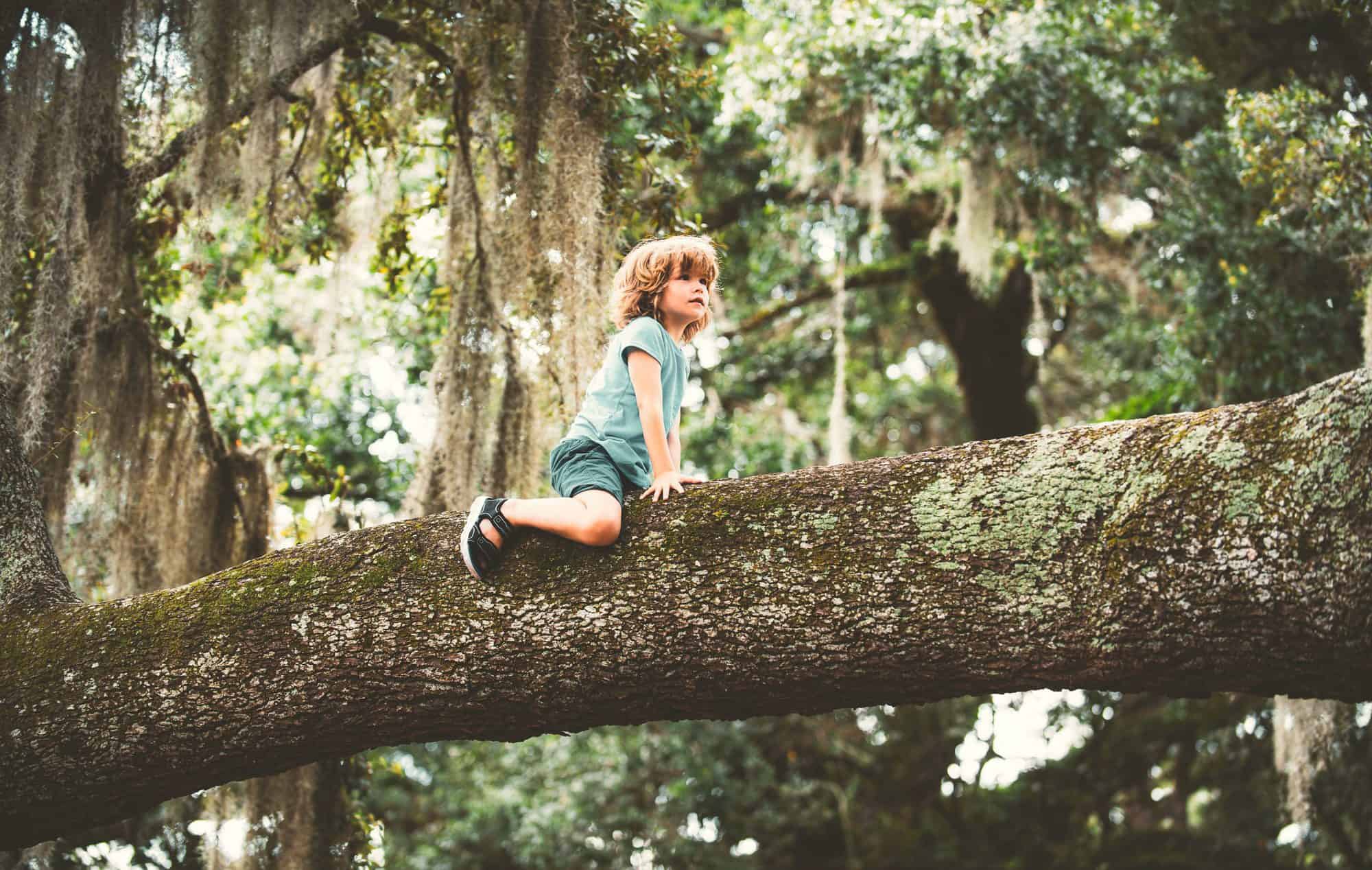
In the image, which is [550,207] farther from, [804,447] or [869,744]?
[869,744]

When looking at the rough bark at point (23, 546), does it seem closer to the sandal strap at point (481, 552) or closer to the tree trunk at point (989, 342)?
the sandal strap at point (481, 552)

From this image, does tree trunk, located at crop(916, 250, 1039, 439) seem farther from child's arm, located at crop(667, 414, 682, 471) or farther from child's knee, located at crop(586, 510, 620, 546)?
child's knee, located at crop(586, 510, 620, 546)

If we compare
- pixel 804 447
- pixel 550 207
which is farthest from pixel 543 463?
pixel 804 447

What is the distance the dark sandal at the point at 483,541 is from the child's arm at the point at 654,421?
347 millimetres

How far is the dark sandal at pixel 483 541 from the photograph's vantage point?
98.6 inches

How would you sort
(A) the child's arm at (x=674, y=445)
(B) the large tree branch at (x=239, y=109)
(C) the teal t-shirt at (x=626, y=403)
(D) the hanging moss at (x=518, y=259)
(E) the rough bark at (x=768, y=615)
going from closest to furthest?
(E) the rough bark at (x=768, y=615) < (C) the teal t-shirt at (x=626, y=403) < (A) the child's arm at (x=674, y=445) < (D) the hanging moss at (x=518, y=259) < (B) the large tree branch at (x=239, y=109)

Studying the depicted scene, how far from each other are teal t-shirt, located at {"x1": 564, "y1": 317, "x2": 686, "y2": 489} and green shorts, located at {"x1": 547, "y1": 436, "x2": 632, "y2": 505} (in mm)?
27

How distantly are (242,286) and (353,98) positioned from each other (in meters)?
1.75

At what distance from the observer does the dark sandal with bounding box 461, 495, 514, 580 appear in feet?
8.21

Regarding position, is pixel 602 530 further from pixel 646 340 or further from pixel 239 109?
pixel 239 109

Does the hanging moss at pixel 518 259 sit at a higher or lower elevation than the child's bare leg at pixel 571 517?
higher

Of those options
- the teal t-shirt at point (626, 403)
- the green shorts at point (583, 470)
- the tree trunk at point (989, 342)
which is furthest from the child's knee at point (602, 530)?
the tree trunk at point (989, 342)

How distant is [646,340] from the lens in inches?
116

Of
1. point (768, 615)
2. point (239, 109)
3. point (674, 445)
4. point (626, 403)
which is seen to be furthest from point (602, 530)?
point (239, 109)
